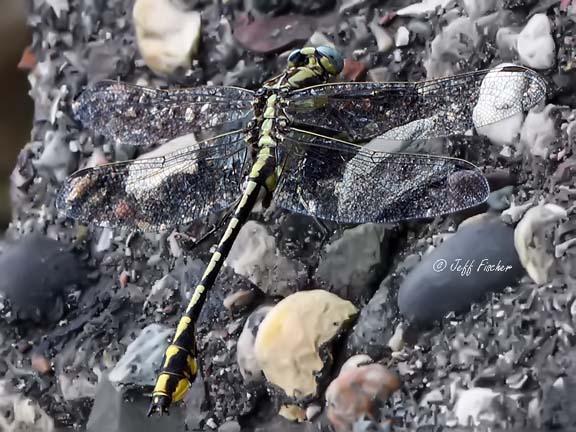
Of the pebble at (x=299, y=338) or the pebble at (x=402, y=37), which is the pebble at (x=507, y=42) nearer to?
the pebble at (x=402, y=37)

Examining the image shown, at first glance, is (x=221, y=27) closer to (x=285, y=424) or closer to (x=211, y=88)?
(x=211, y=88)

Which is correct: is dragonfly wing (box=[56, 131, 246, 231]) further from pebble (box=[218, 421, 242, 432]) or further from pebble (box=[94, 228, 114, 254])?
pebble (box=[218, 421, 242, 432])

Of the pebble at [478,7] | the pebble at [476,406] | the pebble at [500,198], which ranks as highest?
the pebble at [478,7]

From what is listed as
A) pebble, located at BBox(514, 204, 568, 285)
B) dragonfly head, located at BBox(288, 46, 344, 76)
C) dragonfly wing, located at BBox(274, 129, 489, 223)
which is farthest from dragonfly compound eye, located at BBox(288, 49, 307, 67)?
pebble, located at BBox(514, 204, 568, 285)

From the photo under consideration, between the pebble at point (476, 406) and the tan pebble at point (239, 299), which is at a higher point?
the pebble at point (476, 406)

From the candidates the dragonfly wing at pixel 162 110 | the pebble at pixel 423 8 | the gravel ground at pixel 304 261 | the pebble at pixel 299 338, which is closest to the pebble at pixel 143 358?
the gravel ground at pixel 304 261

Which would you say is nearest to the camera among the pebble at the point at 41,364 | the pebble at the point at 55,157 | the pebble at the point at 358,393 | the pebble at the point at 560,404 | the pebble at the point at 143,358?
the pebble at the point at 560,404

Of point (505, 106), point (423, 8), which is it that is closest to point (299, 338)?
point (505, 106)
